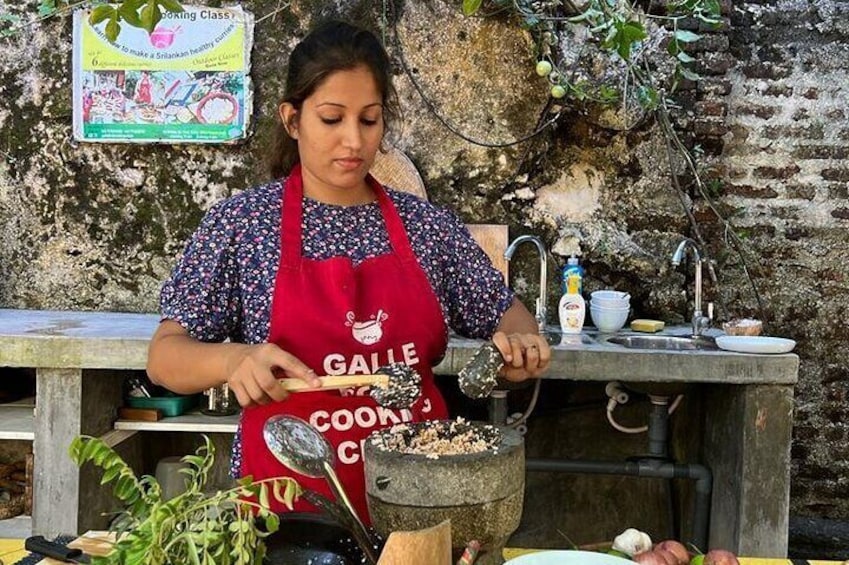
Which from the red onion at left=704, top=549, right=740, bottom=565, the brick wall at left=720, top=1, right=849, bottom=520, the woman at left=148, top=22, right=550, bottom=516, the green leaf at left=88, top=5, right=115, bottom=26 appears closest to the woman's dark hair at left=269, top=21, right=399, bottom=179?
the woman at left=148, top=22, right=550, bottom=516

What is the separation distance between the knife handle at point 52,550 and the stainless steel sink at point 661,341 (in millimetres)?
2385

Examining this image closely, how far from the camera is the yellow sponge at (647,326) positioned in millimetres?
3432

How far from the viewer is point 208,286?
158cm

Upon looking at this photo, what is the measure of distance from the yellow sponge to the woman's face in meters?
2.07

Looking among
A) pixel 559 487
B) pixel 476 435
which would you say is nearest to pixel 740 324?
pixel 559 487

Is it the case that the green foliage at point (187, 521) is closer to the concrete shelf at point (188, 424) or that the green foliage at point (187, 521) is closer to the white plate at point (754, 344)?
the concrete shelf at point (188, 424)

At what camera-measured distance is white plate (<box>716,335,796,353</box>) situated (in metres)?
3.02

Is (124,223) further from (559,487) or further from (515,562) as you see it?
(515,562)

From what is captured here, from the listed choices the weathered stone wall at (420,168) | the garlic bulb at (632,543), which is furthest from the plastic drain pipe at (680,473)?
the garlic bulb at (632,543)

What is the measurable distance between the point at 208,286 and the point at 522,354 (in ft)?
1.89

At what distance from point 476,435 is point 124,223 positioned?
9.12 feet

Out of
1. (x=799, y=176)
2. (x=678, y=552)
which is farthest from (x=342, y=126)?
(x=799, y=176)

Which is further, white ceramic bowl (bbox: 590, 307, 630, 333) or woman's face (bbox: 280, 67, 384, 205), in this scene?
white ceramic bowl (bbox: 590, 307, 630, 333)

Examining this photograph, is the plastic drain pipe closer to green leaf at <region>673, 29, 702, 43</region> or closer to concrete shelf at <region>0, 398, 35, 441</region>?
green leaf at <region>673, 29, 702, 43</region>
